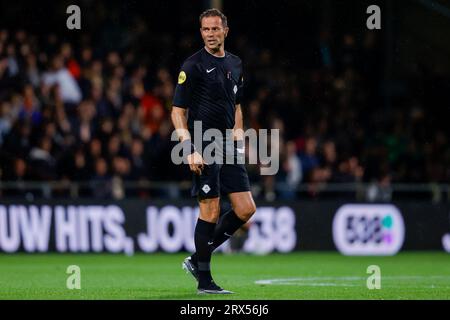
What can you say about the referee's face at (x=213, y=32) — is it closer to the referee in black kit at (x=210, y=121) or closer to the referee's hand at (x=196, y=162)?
the referee in black kit at (x=210, y=121)

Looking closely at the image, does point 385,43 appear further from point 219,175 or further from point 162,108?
point 219,175

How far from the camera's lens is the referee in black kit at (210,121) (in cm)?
945

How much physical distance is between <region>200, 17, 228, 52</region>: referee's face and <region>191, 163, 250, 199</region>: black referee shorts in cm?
105

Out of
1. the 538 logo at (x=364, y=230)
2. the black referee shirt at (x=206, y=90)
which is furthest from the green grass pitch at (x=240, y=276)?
the black referee shirt at (x=206, y=90)

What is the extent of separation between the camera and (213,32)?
372 inches

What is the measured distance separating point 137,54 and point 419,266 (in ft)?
26.1

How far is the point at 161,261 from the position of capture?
15234 mm

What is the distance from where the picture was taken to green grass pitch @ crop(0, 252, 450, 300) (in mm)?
9523

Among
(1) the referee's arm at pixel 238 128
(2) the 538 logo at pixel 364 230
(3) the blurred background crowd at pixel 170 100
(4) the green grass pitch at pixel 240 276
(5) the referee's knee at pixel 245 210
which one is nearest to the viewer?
(4) the green grass pitch at pixel 240 276

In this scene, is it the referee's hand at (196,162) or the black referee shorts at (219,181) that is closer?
the referee's hand at (196,162)

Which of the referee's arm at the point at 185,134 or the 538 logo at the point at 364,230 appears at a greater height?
the referee's arm at the point at 185,134

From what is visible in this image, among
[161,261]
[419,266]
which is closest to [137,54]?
[161,261]

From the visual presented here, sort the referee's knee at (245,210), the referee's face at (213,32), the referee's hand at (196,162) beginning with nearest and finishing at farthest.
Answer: the referee's hand at (196,162), the referee's face at (213,32), the referee's knee at (245,210)

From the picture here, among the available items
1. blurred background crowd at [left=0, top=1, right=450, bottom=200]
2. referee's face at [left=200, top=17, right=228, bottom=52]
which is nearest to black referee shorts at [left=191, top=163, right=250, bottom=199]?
referee's face at [left=200, top=17, right=228, bottom=52]
